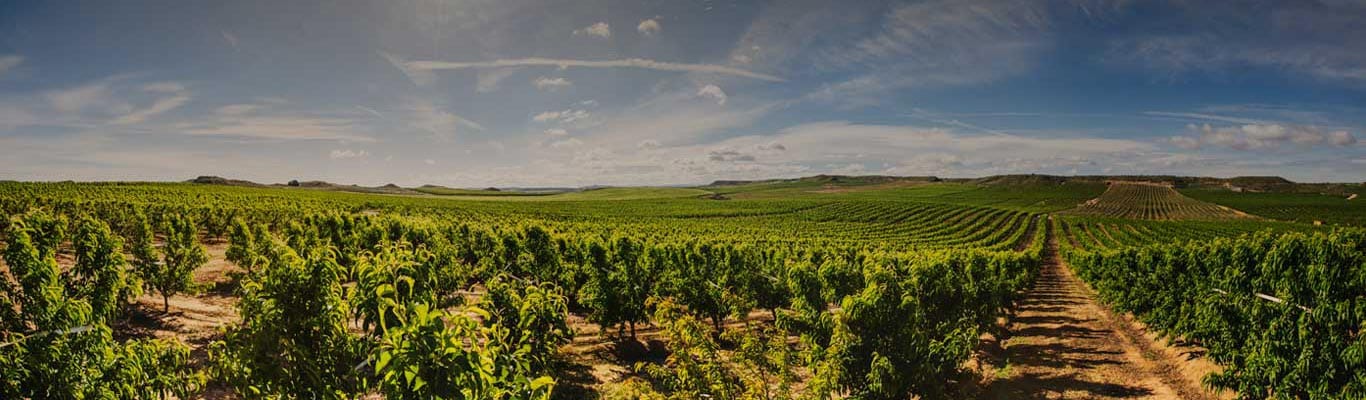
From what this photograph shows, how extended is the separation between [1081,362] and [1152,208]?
16182 centimetres

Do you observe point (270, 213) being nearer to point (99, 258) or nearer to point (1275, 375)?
point (99, 258)

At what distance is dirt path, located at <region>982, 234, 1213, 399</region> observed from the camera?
1541 cm

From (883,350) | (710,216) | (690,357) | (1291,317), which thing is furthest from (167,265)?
(710,216)

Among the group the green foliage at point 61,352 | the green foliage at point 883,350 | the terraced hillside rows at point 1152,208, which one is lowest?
the terraced hillside rows at point 1152,208

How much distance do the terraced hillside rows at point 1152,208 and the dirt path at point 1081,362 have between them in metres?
119

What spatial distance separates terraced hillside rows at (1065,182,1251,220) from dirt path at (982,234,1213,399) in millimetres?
119198

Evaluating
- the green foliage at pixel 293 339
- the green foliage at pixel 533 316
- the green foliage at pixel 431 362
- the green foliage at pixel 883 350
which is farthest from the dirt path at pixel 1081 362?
the green foliage at pixel 293 339

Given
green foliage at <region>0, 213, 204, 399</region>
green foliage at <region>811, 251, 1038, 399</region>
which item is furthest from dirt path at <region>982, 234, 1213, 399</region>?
green foliage at <region>0, 213, 204, 399</region>

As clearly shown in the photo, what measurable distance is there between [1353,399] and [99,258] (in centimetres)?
2286

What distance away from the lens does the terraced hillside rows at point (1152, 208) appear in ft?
382

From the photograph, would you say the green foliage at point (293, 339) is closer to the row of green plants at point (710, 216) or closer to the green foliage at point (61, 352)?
the green foliage at point (61, 352)

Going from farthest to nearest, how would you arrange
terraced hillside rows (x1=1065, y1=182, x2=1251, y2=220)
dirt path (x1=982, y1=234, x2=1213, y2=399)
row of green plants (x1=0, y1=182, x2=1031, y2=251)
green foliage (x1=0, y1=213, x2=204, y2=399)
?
1. terraced hillside rows (x1=1065, y1=182, x2=1251, y2=220)
2. row of green plants (x1=0, y1=182, x2=1031, y2=251)
3. dirt path (x1=982, y1=234, x2=1213, y2=399)
4. green foliage (x1=0, y1=213, x2=204, y2=399)

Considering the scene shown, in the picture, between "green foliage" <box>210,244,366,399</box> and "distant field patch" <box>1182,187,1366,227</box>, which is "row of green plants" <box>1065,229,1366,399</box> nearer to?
"green foliage" <box>210,244,366,399</box>

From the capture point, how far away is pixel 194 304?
62.7 ft
